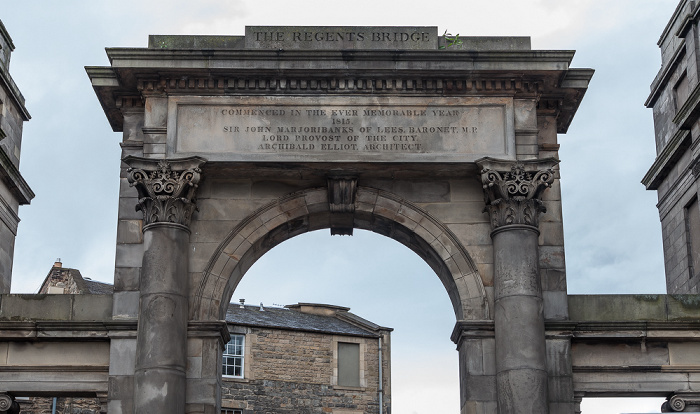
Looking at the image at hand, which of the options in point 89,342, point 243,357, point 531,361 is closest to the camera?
point 531,361

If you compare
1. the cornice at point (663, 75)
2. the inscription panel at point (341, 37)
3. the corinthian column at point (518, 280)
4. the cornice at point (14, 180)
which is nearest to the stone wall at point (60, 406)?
the cornice at point (14, 180)

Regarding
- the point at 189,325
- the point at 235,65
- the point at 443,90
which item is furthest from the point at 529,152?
the point at 189,325

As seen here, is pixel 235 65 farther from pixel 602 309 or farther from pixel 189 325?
pixel 602 309

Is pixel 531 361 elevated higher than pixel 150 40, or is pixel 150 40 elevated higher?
pixel 150 40

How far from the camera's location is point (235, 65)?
2041 cm

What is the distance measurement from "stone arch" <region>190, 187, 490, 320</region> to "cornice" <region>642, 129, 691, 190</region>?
913cm

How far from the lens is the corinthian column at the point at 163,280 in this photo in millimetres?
18625

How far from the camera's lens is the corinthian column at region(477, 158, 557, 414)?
61.1ft

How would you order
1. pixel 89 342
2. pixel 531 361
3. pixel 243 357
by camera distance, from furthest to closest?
pixel 243 357, pixel 89 342, pixel 531 361

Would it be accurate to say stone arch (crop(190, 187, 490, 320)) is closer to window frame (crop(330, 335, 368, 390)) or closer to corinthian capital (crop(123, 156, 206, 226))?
corinthian capital (crop(123, 156, 206, 226))

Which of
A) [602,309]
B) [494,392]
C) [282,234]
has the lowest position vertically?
[494,392]

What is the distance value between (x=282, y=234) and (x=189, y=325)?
2.71 m

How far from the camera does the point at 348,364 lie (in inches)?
1663

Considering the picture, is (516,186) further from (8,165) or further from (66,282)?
(66,282)
